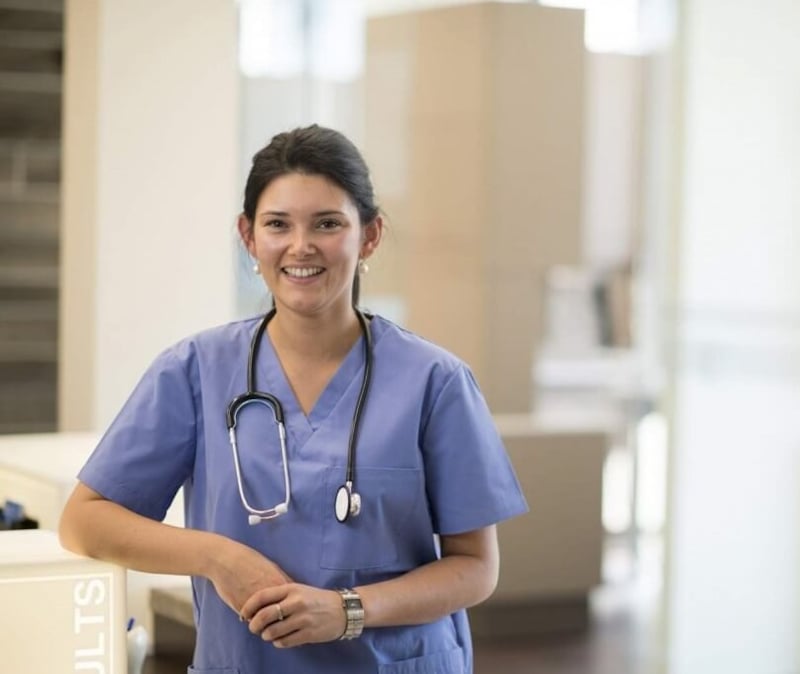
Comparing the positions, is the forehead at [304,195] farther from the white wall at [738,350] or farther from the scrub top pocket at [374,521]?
the white wall at [738,350]

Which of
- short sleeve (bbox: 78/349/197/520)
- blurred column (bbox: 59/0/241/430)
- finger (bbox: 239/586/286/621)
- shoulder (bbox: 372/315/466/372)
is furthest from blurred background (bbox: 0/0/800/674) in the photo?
finger (bbox: 239/586/286/621)

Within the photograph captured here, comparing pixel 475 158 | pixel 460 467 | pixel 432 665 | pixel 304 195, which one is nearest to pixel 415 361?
pixel 460 467

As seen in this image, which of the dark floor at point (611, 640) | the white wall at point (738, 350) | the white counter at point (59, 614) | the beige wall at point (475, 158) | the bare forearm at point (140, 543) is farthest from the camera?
the beige wall at point (475, 158)

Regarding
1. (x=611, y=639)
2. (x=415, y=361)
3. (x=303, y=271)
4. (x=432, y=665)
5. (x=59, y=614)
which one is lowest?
(x=611, y=639)

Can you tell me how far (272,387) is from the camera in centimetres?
180

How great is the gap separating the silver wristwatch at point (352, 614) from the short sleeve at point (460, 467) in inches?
7.3

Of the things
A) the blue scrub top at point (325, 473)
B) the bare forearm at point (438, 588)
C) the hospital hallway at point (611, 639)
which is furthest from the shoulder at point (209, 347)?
the hospital hallway at point (611, 639)

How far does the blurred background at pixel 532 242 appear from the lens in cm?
367

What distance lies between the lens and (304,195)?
1734 mm

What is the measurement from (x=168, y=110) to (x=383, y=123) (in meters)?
0.92

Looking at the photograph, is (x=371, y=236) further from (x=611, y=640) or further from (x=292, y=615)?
(x=611, y=640)

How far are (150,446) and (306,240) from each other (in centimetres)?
30

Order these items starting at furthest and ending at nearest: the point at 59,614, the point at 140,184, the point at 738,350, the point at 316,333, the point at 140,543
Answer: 1. the point at 738,350
2. the point at 140,184
3. the point at 316,333
4. the point at 140,543
5. the point at 59,614

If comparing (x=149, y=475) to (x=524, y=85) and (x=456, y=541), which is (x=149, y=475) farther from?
(x=524, y=85)
